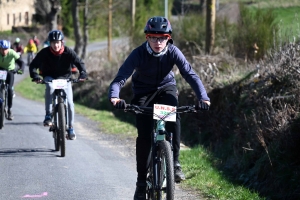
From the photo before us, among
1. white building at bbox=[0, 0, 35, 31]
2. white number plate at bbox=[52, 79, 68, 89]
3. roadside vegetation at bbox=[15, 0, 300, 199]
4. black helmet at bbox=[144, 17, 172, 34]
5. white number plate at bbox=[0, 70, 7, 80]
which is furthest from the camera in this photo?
white building at bbox=[0, 0, 35, 31]

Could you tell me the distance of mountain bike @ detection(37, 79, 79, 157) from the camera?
1061 cm

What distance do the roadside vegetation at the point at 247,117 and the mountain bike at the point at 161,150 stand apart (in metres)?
1.75

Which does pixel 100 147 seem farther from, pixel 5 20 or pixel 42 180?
pixel 5 20

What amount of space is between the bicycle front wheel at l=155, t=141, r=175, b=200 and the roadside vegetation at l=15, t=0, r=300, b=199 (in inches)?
71.3

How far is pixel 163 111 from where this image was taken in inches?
255

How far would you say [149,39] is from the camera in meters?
6.80

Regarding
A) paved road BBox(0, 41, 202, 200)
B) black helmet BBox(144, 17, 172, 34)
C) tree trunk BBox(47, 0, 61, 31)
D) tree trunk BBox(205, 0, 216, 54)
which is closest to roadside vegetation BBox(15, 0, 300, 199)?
tree trunk BBox(205, 0, 216, 54)

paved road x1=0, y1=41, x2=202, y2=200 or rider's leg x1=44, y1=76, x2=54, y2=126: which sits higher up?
rider's leg x1=44, y1=76, x2=54, y2=126

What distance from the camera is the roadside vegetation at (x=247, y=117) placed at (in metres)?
9.08

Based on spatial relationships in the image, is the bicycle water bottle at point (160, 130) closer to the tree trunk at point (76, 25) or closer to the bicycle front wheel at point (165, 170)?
the bicycle front wheel at point (165, 170)

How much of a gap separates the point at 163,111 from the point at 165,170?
0.57 metres

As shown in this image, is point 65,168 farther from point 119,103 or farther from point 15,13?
point 15,13

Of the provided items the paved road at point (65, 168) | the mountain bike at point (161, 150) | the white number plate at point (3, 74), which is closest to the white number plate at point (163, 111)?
the mountain bike at point (161, 150)

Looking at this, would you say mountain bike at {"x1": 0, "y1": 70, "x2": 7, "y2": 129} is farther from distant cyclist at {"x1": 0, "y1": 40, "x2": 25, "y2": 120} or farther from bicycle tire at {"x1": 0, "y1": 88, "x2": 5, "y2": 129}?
distant cyclist at {"x1": 0, "y1": 40, "x2": 25, "y2": 120}
